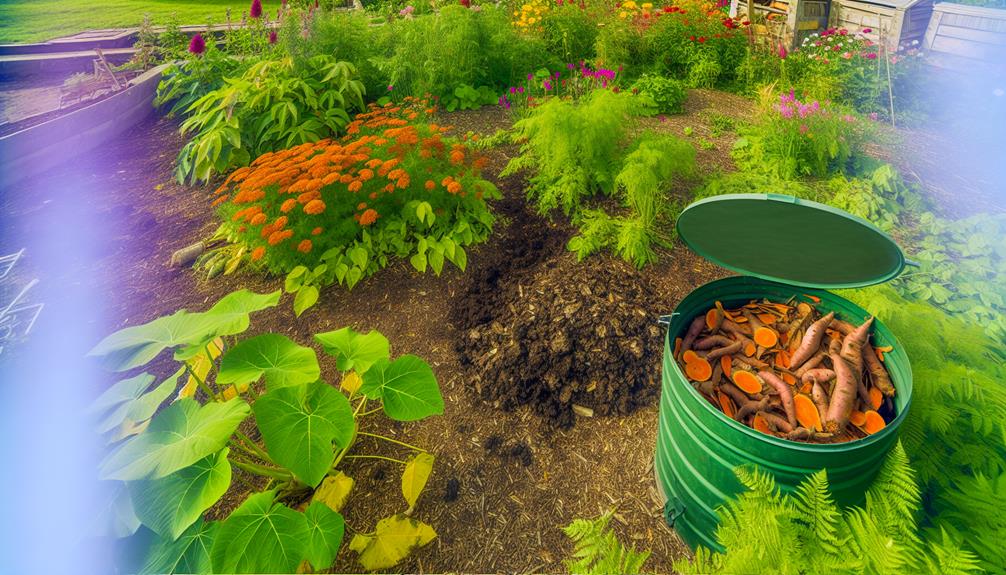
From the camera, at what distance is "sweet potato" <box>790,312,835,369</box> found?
1596mm

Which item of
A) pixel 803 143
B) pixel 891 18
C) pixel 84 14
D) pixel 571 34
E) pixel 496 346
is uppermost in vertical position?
pixel 84 14

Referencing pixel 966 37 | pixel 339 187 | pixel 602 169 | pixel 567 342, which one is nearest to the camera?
pixel 567 342

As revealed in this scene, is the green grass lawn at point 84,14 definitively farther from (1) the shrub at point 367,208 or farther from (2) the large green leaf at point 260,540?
(2) the large green leaf at point 260,540

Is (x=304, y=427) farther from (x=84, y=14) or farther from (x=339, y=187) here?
(x=84, y=14)

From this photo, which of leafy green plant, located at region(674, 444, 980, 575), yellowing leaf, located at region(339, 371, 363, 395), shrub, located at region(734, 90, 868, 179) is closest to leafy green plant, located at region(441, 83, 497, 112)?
shrub, located at region(734, 90, 868, 179)

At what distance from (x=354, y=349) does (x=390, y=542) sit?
2.53 ft

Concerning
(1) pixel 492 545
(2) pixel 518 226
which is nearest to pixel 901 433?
(1) pixel 492 545

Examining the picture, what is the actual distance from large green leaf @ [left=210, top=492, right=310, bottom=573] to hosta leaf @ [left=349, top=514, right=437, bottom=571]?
1.15 feet

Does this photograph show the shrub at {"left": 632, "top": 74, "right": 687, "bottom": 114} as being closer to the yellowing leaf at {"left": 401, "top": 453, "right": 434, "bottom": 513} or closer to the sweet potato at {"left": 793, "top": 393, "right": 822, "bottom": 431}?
the sweet potato at {"left": 793, "top": 393, "right": 822, "bottom": 431}

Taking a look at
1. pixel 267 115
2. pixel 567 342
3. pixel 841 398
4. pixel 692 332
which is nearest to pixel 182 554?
pixel 567 342

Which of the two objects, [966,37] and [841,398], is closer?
[841,398]

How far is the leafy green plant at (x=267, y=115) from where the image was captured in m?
4.03

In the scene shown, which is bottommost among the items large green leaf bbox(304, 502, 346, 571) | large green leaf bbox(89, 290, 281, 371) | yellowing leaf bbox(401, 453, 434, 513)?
yellowing leaf bbox(401, 453, 434, 513)

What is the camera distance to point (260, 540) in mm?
1438
